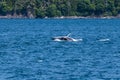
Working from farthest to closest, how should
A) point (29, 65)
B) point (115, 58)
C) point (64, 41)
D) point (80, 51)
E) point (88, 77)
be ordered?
point (64, 41) < point (80, 51) < point (115, 58) < point (29, 65) < point (88, 77)

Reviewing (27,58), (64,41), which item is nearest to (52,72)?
(27,58)

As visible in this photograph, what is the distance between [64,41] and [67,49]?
1534 cm

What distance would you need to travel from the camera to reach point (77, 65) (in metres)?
61.0

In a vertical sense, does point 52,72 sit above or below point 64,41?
above

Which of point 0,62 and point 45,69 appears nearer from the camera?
point 45,69

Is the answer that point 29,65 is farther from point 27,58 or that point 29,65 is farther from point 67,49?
point 67,49

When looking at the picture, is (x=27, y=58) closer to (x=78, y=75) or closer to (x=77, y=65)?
(x=77, y=65)

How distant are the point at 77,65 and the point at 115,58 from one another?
24.1 feet

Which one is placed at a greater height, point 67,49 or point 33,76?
point 33,76

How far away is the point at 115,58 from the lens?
221 feet

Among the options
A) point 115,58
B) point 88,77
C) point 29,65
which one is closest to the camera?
point 88,77

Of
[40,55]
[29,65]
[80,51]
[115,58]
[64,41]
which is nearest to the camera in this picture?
[29,65]

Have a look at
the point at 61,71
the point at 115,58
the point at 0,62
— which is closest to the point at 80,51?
the point at 115,58

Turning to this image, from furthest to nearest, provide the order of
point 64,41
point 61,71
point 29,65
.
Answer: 1. point 64,41
2. point 29,65
3. point 61,71
